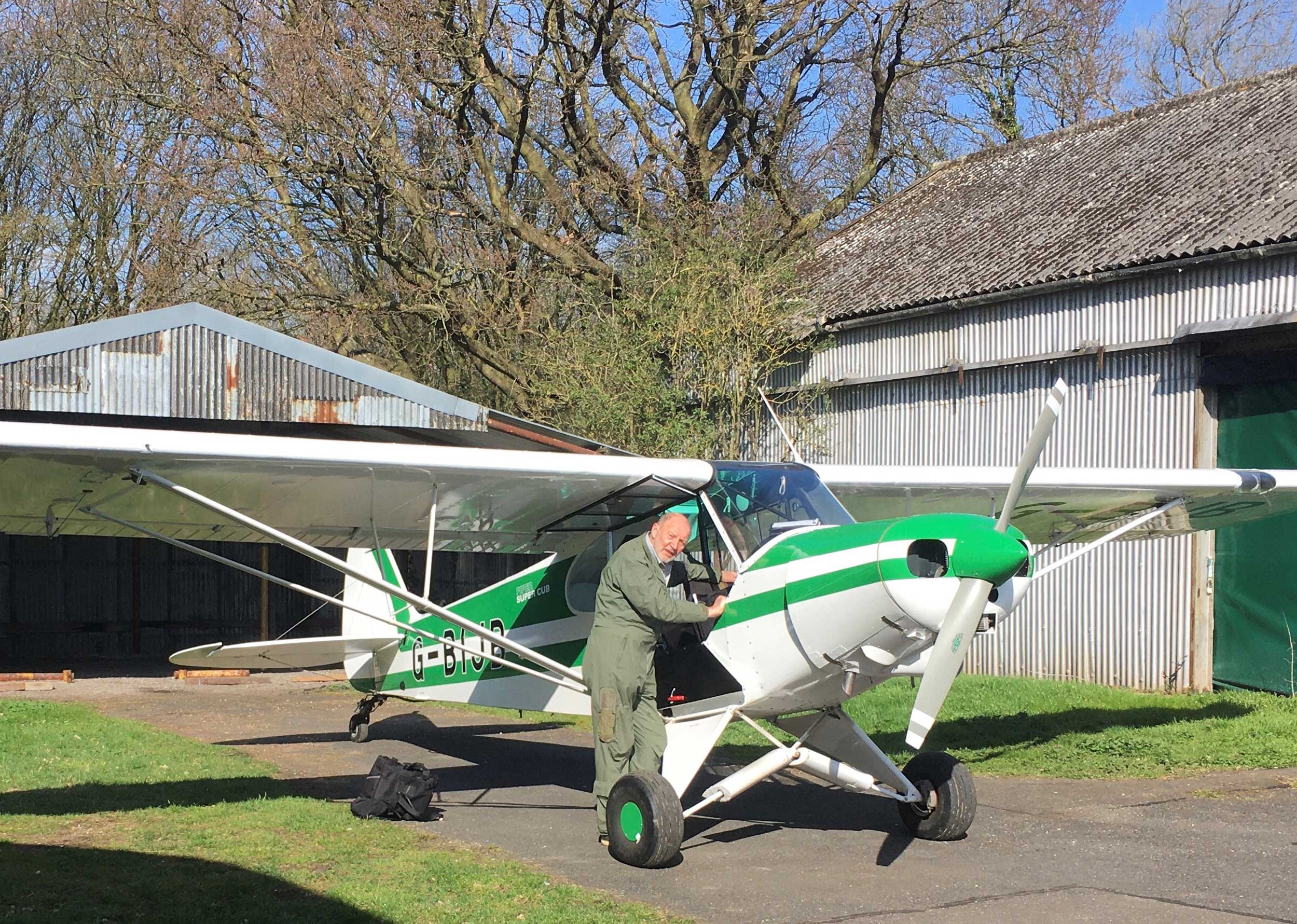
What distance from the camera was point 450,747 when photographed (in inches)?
463

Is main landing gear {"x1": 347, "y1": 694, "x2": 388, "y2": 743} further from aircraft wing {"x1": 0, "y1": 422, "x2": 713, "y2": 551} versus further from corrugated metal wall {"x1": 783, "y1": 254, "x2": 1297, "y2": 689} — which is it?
corrugated metal wall {"x1": 783, "y1": 254, "x2": 1297, "y2": 689}

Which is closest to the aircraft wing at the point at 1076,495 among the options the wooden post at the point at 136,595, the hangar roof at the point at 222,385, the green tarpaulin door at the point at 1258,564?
the green tarpaulin door at the point at 1258,564

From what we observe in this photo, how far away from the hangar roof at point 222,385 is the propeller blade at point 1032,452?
28.1ft

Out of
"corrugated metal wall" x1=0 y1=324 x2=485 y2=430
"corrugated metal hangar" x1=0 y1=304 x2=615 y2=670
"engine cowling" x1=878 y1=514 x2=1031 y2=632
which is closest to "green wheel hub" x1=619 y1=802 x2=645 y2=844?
"engine cowling" x1=878 y1=514 x2=1031 y2=632

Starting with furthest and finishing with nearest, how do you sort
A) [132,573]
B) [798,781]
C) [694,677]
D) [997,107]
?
1. [997,107]
2. [132,573]
3. [798,781]
4. [694,677]

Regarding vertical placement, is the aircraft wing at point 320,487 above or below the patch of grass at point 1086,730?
above

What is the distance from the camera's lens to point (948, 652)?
6297 millimetres

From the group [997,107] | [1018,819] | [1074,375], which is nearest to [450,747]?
[1018,819]

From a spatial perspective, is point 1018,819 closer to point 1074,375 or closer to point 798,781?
point 798,781

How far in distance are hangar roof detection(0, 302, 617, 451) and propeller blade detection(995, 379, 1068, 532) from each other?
8562 millimetres

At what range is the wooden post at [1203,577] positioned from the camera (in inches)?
507

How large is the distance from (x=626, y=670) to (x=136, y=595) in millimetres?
18165

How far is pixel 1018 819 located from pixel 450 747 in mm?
5626

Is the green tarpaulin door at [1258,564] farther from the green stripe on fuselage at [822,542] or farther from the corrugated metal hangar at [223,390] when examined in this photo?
the green stripe on fuselage at [822,542]
